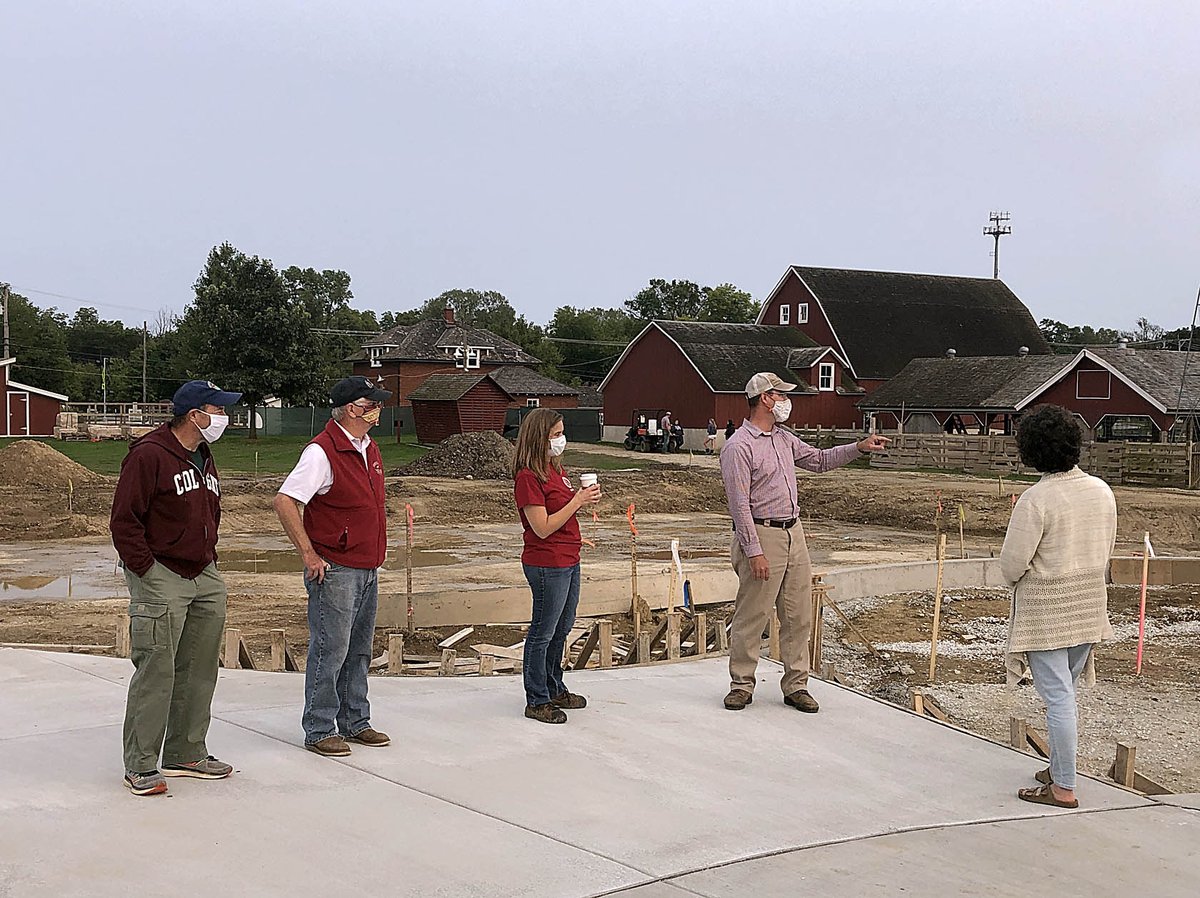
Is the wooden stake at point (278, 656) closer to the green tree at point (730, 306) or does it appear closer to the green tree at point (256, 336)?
the green tree at point (256, 336)

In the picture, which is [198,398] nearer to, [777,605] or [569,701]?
[569,701]

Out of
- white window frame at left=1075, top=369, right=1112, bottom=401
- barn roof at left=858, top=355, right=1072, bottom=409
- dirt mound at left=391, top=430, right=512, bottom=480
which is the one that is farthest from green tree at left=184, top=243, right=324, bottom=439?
white window frame at left=1075, top=369, right=1112, bottom=401

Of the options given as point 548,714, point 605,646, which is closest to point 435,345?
point 605,646

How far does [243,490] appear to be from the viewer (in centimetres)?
3120

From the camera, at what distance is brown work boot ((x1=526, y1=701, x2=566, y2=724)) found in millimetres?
7137

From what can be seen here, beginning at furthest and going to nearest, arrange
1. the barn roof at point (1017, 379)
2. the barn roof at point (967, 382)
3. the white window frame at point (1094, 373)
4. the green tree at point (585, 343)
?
1. the green tree at point (585, 343)
2. the barn roof at point (967, 382)
3. the white window frame at point (1094, 373)
4. the barn roof at point (1017, 379)

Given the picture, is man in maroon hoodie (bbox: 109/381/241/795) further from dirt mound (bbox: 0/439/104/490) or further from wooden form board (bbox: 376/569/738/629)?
dirt mound (bbox: 0/439/104/490)

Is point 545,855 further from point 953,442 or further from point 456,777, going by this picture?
point 953,442

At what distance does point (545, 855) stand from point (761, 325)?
5890 centimetres

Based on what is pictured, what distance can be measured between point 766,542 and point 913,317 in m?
58.1

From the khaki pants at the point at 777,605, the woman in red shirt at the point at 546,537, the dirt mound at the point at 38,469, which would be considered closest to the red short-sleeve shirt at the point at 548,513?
the woman in red shirt at the point at 546,537

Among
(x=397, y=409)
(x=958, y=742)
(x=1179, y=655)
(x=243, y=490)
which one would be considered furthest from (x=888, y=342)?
(x=958, y=742)

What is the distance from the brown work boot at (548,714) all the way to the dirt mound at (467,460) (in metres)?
30.5

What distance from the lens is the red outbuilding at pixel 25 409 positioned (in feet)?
206
